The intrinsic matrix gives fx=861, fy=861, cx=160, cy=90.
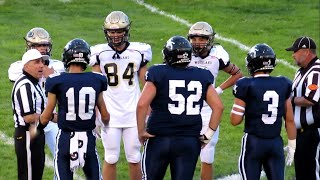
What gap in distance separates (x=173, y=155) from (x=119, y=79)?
1431 mm

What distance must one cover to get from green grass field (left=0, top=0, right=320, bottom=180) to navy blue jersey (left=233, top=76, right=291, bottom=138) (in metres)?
4.94

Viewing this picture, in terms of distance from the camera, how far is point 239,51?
15.1 meters

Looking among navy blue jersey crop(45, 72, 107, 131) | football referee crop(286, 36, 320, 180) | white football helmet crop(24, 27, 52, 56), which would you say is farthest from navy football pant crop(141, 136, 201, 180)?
white football helmet crop(24, 27, 52, 56)

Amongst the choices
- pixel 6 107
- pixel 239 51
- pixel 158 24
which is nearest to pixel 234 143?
pixel 6 107

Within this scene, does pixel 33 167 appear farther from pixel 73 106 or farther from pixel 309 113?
pixel 309 113

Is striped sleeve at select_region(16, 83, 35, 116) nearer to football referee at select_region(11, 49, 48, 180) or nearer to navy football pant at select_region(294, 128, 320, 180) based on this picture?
football referee at select_region(11, 49, 48, 180)

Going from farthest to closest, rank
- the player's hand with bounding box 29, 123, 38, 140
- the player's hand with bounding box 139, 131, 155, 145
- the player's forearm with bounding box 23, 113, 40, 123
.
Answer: the player's hand with bounding box 29, 123, 38, 140 < the player's forearm with bounding box 23, 113, 40, 123 < the player's hand with bounding box 139, 131, 155, 145

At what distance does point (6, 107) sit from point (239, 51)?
4967 millimetres

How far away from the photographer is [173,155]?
286 inches

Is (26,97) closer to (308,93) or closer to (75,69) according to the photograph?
(75,69)

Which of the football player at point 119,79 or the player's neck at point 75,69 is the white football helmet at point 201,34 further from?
the player's neck at point 75,69

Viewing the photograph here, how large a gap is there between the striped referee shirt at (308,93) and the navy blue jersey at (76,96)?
209 cm

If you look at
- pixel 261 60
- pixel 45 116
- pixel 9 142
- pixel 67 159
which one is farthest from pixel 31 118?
pixel 9 142

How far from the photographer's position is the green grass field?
48.8ft
